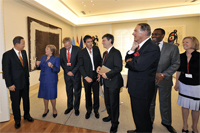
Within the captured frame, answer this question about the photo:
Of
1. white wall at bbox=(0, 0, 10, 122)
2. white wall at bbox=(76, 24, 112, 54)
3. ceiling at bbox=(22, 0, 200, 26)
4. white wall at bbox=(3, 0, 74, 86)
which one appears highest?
ceiling at bbox=(22, 0, 200, 26)

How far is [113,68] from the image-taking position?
82.0 inches

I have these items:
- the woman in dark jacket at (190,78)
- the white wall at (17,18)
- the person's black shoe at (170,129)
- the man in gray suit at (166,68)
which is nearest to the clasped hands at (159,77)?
the man in gray suit at (166,68)

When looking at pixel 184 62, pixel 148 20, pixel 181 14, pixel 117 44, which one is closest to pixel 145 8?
pixel 148 20

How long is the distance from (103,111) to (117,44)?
6583 millimetres

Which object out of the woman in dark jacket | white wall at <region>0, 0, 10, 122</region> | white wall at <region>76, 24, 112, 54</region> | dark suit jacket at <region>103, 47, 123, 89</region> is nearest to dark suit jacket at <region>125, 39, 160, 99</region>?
dark suit jacket at <region>103, 47, 123, 89</region>

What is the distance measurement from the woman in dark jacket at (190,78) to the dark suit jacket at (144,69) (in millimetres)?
895

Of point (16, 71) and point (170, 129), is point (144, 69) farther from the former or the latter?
point (16, 71)

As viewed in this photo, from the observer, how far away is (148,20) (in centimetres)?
776

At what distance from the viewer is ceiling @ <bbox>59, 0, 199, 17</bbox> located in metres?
6.09

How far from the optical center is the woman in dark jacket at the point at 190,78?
1943mm

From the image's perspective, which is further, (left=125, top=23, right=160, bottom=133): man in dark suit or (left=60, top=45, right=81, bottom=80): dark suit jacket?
(left=60, top=45, right=81, bottom=80): dark suit jacket

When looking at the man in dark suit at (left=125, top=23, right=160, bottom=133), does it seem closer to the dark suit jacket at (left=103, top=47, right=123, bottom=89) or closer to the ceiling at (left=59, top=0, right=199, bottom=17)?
the dark suit jacket at (left=103, top=47, right=123, bottom=89)

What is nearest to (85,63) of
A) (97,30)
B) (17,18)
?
(17,18)

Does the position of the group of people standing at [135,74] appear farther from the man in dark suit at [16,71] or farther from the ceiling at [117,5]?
the ceiling at [117,5]
